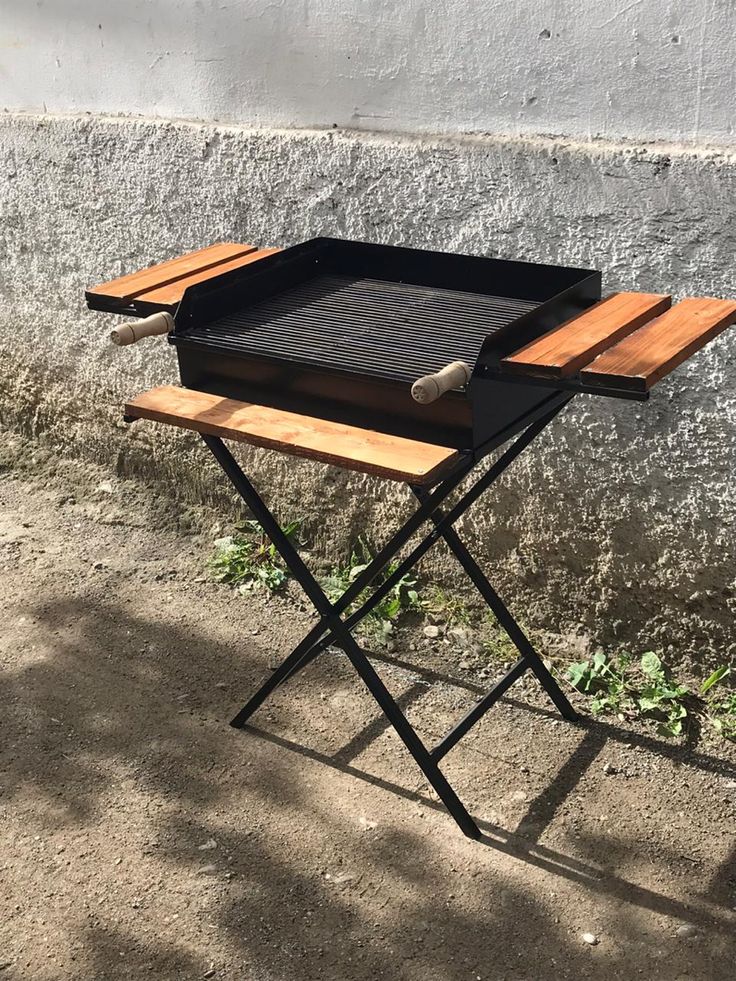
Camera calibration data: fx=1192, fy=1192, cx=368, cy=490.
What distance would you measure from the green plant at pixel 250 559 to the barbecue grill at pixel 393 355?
0.95 metres

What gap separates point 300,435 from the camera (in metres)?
2.94

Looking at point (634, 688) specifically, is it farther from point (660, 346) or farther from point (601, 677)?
point (660, 346)

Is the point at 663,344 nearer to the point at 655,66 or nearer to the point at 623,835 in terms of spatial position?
the point at 655,66

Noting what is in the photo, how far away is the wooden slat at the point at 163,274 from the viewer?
3.34 m

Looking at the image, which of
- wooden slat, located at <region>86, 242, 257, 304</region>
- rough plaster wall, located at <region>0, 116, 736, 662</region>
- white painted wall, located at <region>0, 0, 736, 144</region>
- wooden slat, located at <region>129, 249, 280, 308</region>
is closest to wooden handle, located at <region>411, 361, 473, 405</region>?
wooden slat, located at <region>129, 249, 280, 308</region>

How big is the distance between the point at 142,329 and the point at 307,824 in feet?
4.94

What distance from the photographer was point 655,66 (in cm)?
345

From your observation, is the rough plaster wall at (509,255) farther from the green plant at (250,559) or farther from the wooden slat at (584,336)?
the wooden slat at (584,336)

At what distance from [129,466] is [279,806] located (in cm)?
218

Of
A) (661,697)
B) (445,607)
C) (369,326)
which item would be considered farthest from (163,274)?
(661,697)

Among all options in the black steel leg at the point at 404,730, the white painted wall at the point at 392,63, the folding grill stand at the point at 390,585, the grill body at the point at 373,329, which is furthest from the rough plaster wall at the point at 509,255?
the black steel leg at the point at 404,730

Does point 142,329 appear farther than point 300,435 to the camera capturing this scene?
Yes

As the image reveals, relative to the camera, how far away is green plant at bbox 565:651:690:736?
386cm

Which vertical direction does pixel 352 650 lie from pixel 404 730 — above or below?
above
